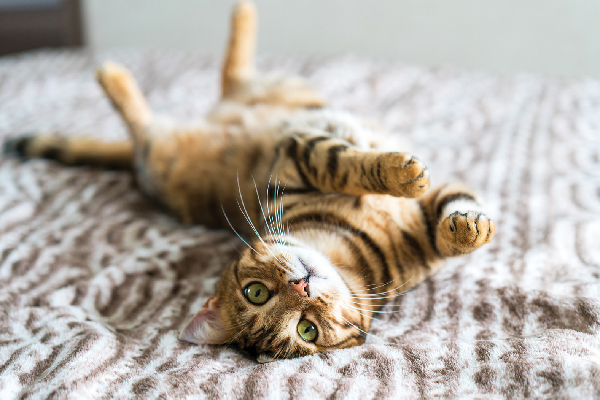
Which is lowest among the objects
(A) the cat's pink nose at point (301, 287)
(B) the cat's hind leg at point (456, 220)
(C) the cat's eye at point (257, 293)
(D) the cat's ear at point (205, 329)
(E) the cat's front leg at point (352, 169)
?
(D) the cat's ear at point (205, 329)

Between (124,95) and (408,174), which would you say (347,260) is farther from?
(124,95)

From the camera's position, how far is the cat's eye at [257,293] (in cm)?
90

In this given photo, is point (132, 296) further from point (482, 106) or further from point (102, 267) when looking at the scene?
point (482, 106)

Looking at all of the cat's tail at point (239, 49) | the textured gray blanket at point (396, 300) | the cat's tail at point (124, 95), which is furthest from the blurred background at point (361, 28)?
the cat's tail at point (124, 95)

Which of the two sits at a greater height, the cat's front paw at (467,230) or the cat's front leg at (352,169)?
the cat's front leg at (352,169)

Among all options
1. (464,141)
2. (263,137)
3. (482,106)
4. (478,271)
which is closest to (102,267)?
(263,137)

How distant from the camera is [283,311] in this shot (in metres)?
0.86

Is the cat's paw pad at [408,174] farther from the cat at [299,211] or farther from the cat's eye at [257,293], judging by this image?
the cat's eye at [257,293]

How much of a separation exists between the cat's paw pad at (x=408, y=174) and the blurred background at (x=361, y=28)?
7.26 feet

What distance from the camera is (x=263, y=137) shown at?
138 centimetres

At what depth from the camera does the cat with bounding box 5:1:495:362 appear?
0.86 metres

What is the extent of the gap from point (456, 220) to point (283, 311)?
1.21ft

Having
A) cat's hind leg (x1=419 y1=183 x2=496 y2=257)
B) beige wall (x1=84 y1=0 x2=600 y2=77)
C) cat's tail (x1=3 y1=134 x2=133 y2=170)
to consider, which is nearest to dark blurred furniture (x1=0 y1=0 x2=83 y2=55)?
beige wall (x1=84 y1=0 x2=600 y2=77)

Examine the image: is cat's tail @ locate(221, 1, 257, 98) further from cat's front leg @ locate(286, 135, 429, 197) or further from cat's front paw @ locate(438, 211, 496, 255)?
cat's front paw @ locate(438, 211, 496, 255)
